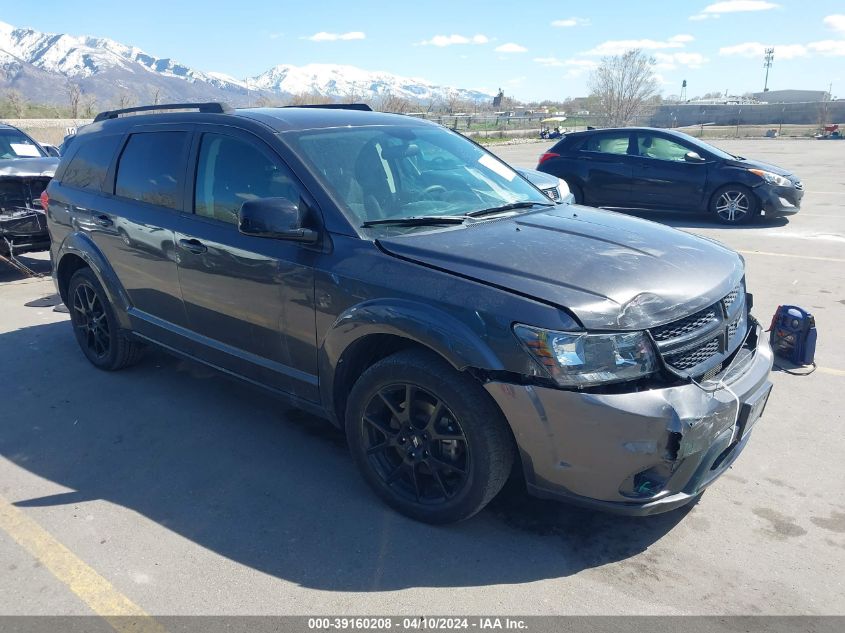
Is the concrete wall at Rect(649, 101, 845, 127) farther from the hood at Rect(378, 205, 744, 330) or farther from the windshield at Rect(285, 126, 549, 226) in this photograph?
the hood at Rect(378, 205, 744, 330)

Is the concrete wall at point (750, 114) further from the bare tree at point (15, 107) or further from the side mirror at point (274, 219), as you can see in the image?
the side mirror at point (274, 219)

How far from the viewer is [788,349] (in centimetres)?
510

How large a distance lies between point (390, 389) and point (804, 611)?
6.18 ft

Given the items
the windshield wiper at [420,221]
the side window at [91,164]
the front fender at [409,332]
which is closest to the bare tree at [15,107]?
the side window at [91,164]

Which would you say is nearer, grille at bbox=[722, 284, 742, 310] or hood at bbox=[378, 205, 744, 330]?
hood at bbox=[378, 205, 744, 330]

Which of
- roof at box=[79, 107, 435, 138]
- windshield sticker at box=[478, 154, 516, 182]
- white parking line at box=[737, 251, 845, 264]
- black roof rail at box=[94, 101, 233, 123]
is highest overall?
black roof rail at box=[94, 101, 233, 123]

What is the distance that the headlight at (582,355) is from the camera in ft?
8.63

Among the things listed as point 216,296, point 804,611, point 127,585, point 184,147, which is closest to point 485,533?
point 804,611

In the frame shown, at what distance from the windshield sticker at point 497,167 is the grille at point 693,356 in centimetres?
185

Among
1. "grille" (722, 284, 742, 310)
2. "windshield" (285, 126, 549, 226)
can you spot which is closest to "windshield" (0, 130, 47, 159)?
"windshield" (285, 126, 549, 226)

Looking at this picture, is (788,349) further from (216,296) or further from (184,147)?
(184,147)

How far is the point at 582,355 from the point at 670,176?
9597mm

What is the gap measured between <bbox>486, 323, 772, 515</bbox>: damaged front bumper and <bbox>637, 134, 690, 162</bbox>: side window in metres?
9.40

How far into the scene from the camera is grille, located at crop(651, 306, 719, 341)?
109 inches
